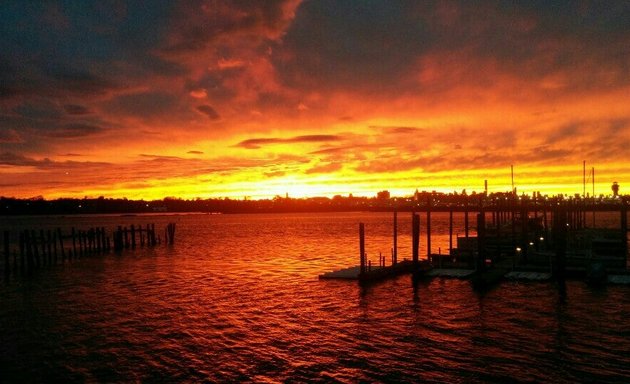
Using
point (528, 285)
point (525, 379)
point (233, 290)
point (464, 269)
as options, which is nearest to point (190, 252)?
point (233, 290)

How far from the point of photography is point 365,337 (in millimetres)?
21047

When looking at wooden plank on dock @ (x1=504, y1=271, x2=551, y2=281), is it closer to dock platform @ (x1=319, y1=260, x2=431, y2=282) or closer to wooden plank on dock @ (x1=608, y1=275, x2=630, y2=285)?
wooden plank on dock @ (x1=608, y1=275, x2=630, y2=285)

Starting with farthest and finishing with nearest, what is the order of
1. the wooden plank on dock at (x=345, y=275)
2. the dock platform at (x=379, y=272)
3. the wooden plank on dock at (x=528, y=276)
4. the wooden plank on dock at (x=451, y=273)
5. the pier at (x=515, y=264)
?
the wooden plank on dock at (x=345, y=275), the wooden plank on dock at (x=451, y=273), the dock platform at (x=379, y=272), the wooden plank on dock at (x=528, y=276), the pier at (x=515, y=264)

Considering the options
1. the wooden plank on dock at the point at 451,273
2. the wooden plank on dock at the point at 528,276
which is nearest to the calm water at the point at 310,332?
the wooden plank on dock at the point at 451,273

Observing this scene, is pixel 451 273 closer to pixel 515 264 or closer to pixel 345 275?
pixel 515 264

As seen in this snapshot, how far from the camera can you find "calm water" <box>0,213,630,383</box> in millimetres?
17078

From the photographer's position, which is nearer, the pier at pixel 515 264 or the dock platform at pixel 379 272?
the pier at pixel 515 264

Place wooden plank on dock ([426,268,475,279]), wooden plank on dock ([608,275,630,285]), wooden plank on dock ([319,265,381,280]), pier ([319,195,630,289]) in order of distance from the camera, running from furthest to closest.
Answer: wooden plank on dock ([319,265,381,280])
wooden plank on dock ([426,268,475,279])
pier ([319,195,630,289])
wooden plank on dock ([608,275,630,285])

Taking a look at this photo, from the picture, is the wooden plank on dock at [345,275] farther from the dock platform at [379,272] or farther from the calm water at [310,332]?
the calm water at [310,332]

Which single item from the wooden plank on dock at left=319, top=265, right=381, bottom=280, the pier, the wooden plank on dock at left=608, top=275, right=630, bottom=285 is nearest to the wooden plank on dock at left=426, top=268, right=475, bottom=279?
the pier

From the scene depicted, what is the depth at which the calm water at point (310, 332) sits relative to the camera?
1708cm

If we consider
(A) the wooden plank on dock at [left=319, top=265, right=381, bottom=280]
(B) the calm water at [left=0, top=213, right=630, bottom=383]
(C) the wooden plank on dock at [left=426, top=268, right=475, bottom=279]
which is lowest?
(B) the calm water at [left=0, top=213, right=630, bottom=383]

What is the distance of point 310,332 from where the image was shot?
72.3ft

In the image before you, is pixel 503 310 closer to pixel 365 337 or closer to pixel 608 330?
pixel 608 330
